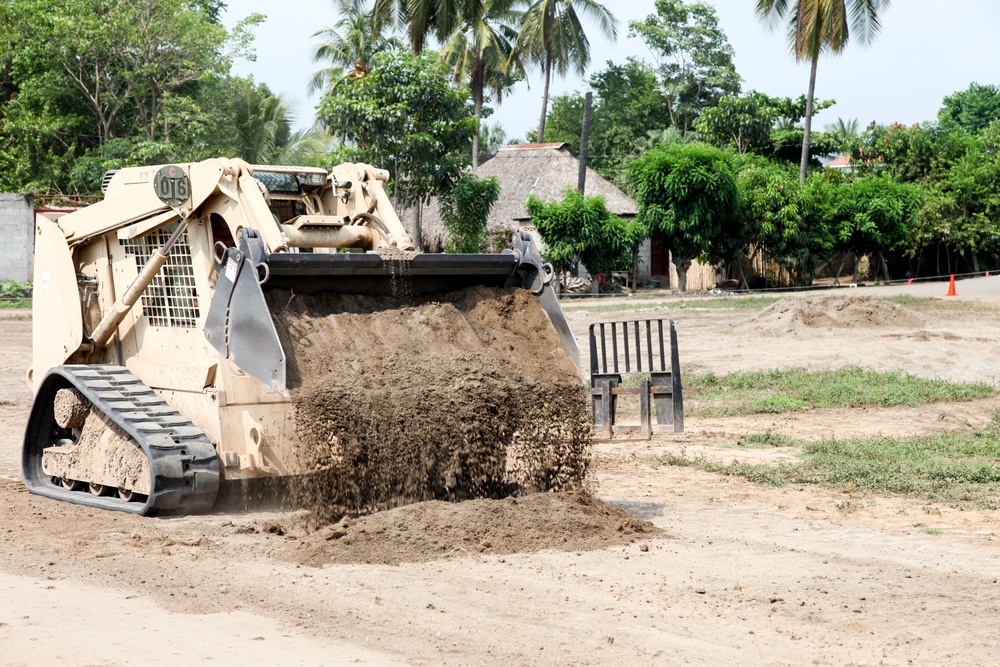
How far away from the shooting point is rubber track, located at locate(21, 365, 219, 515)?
7574 millimetres

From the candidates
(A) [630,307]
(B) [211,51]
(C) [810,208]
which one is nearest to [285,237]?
(A) [630,307]

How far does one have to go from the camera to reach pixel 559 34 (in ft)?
147

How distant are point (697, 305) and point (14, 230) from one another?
1818cm

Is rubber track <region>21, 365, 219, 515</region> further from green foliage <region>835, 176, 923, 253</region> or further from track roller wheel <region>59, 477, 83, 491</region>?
green foliage <region>835, 176, 923, 253</region>

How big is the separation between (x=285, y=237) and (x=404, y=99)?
2253 centimetres

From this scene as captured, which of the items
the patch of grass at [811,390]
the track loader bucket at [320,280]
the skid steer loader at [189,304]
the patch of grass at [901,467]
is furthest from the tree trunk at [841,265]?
the skid steer loader at [189,304]

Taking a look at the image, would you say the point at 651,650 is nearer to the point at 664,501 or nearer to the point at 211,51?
the point at 664,501

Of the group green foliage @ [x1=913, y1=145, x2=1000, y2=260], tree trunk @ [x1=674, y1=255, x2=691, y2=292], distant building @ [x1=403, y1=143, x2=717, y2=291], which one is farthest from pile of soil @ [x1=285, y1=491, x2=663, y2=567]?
green foliage @ [x1=913, y1=145, x2=1000, y2=260]

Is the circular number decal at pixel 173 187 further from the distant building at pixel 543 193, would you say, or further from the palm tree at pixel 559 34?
the palm tree at pixel 559 34

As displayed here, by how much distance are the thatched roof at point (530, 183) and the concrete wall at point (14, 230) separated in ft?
44.0

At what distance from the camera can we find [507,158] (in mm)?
45406

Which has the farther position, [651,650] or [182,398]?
[182,398]

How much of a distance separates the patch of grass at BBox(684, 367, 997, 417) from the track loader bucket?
5589 mm

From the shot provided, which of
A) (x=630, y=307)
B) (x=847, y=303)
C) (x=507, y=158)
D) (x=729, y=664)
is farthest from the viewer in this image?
(x=507, y=158)
